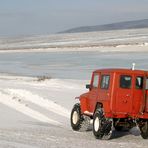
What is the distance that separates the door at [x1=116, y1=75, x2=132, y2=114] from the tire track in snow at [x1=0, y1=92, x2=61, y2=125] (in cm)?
342

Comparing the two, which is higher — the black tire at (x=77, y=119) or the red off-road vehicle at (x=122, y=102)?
the red off-road vehicle at (x=122, y=102)

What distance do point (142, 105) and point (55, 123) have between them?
368cm

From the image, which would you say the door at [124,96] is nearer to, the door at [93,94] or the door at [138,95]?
the door at [138,95]

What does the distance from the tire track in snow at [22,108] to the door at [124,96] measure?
11.2 feet

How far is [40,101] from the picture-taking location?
18.1m

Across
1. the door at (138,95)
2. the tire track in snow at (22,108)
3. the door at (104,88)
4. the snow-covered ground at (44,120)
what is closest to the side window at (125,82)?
the door at (138,95)

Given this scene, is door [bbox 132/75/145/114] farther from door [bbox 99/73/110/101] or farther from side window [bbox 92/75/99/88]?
side window [bbox 92/75/99/88]

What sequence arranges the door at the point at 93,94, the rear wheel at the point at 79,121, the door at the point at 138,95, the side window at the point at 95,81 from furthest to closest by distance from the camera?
the rear wheel at the point at 79,121
the side window at the point at 95,81
the door at the point at 93,94
the door at the point at 138,95

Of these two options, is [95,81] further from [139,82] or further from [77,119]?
[139,82]

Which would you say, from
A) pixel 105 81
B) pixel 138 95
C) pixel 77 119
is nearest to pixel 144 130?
pixel 138 95

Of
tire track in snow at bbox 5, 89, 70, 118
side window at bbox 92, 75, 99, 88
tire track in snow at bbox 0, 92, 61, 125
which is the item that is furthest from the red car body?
tire track in snow at bbox 5, 89, 70, 118

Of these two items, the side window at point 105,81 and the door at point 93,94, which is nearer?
the side window at point 105,81

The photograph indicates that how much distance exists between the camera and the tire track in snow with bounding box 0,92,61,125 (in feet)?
49.5

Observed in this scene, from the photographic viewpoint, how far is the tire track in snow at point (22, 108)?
15102 millimetres
